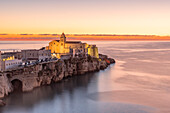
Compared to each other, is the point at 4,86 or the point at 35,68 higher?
the point at 35,68

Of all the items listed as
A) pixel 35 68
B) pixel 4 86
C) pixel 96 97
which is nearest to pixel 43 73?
pixel 35 68

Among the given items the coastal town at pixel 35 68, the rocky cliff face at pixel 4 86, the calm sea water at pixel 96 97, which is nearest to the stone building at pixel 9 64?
the coastal town at pixel 35 68

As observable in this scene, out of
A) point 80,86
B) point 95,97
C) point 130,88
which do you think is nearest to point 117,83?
point 130,88

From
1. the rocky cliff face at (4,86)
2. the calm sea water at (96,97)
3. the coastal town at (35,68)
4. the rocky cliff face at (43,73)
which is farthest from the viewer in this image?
the coastal town at (35,68)

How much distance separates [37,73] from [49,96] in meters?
4.37

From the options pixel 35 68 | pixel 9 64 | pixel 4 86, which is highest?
pixel 9 64

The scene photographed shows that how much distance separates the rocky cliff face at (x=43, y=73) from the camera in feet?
93.9

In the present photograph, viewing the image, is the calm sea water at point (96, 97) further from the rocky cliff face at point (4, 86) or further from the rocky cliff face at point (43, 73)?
the rocky cliff face at point (43, 73)

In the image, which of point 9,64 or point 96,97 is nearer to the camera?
point 96,97

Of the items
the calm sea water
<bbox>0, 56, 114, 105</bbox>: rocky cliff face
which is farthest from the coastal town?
the calm sea water

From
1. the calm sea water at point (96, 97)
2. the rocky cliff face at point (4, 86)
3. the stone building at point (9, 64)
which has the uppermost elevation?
the stone building at point (9, 64)

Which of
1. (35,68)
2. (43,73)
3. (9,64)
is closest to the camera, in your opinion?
(9,64)

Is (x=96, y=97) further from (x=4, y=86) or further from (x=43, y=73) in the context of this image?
(x=4, y=86)

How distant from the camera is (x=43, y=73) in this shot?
34.4 m
